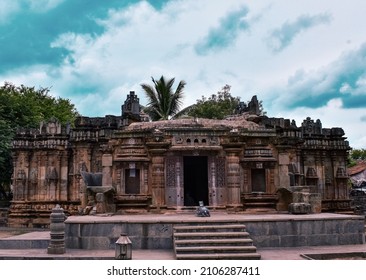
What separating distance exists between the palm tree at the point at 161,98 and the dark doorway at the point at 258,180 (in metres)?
19.6

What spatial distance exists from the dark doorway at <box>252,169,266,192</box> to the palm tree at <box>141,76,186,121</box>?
64.3 ft

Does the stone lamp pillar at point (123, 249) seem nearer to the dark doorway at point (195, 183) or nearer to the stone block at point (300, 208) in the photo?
the stone block at point (300, 208)

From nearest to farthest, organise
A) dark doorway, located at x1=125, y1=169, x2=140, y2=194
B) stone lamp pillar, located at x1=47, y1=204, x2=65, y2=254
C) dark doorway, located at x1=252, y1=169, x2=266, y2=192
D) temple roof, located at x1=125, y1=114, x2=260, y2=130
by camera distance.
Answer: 1. stone lamp pillar, located at x1=47, y1=204, x2=65, y2=254
2. dark doorway, located at x1=125, y1=169, x2=140, y2=194
3. dark doorway, located at x1=252, y1=169, x2=266, y2=192
4. temple roof, located at x1=125, y1=114, x2=260, y2=130

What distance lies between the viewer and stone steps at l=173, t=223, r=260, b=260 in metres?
10.6

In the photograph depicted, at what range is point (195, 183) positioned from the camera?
1808 centimetres

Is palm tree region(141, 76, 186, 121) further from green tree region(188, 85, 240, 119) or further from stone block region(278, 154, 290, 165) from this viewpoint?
stone block region(278, 154, 290, 165)

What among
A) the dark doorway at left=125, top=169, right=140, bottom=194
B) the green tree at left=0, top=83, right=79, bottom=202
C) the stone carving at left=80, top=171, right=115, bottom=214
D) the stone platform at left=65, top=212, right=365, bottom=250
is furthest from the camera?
the green tree at left=0, top=83, right=79, bottom=202

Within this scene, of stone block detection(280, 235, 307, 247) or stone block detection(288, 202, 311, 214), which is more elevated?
stone block detection(288, 202, 311, 214)

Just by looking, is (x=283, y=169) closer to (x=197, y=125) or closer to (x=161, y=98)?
(x=197, y=125)

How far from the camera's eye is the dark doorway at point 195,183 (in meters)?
17.5

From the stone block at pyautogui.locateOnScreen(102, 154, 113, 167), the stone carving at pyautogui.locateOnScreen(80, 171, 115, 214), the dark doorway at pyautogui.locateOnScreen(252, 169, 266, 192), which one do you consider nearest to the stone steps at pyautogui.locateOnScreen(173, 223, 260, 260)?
the stone carving at pyautogui.locateOnScreen(80, 171, 115, 214)

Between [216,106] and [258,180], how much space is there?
848 inches

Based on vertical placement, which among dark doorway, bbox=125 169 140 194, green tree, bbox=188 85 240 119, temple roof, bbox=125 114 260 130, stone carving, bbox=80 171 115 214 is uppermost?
green tree, bbox=188 85 240 119

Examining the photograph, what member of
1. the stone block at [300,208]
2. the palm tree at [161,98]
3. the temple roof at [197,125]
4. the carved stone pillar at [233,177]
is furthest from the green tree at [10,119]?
the stone block at [300,208]
